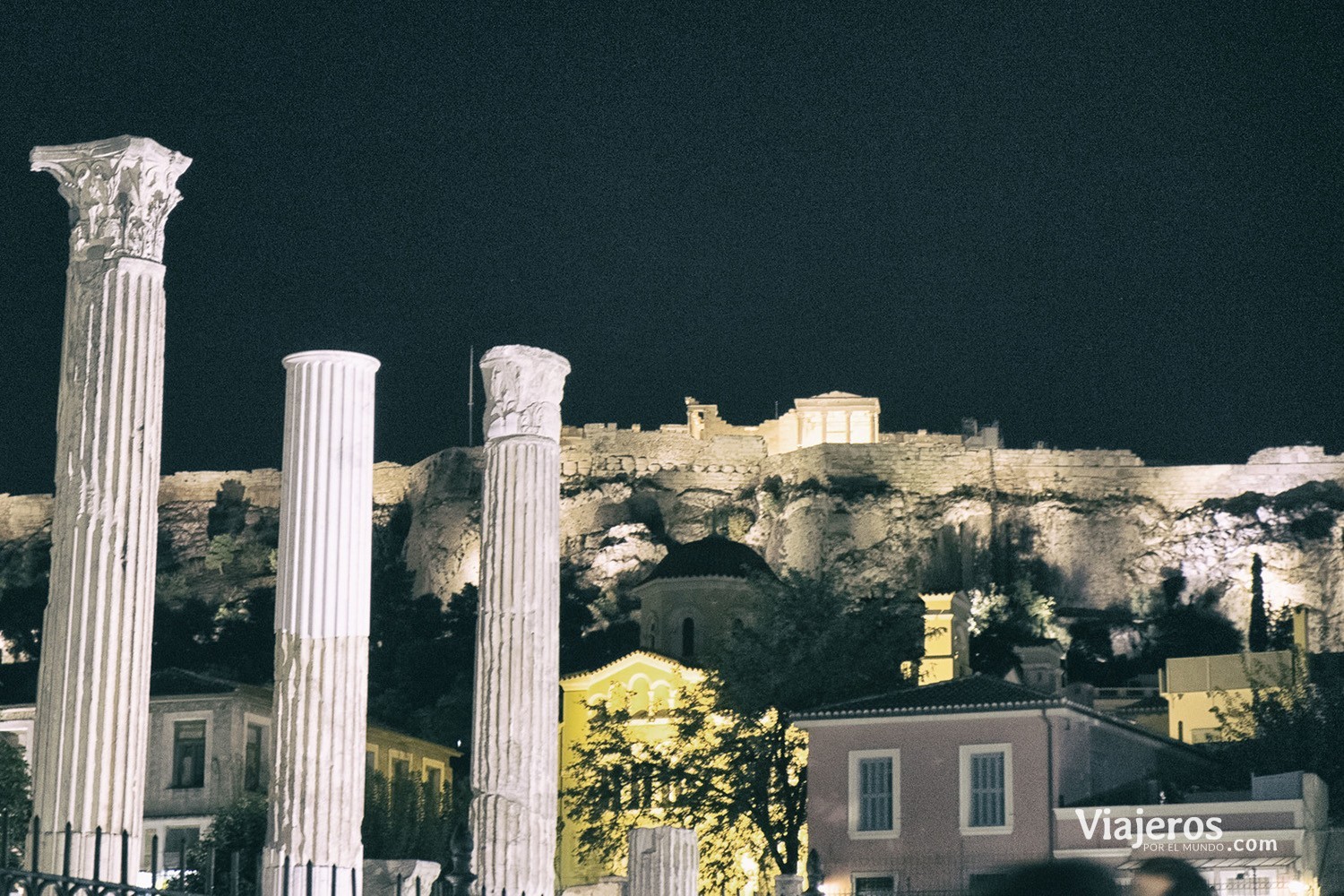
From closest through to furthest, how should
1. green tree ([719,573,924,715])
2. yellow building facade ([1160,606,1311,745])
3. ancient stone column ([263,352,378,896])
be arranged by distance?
ancient stone column ([263,352,378,896])
green tree ([719,573,924,715])
yellow building facade ([1160,606,1311,745])

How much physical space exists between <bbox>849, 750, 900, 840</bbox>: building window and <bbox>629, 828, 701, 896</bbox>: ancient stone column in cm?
1081

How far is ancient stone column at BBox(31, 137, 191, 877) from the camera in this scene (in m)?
11.5

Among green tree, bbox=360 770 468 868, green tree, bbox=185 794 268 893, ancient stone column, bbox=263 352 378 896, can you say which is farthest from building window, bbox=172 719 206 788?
ancient stone column, bbox=263 352 378 896

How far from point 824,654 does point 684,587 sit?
430 inches

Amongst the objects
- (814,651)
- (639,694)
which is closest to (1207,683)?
(814,651)

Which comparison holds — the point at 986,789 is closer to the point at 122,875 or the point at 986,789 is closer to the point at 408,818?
Answer: the point at 408,818

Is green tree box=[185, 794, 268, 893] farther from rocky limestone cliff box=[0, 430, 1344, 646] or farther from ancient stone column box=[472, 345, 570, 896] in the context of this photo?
rocky limestone cliff box=[0, 430, 1344, 646]

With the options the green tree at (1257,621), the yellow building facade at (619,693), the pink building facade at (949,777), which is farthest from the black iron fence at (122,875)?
the green tree at (1257,621)

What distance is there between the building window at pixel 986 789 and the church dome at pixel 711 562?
60.1ft

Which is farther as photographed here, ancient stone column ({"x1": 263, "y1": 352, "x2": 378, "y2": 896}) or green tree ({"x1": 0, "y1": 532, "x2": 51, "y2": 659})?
green tree ({"x1": 0, "y1": 532, "x2": 51, "y2": 659})

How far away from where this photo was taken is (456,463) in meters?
74.4

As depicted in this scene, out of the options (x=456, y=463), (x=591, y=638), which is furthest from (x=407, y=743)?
(x=456, y=463)

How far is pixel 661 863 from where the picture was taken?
17.8 m

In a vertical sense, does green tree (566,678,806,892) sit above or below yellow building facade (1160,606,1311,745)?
below
